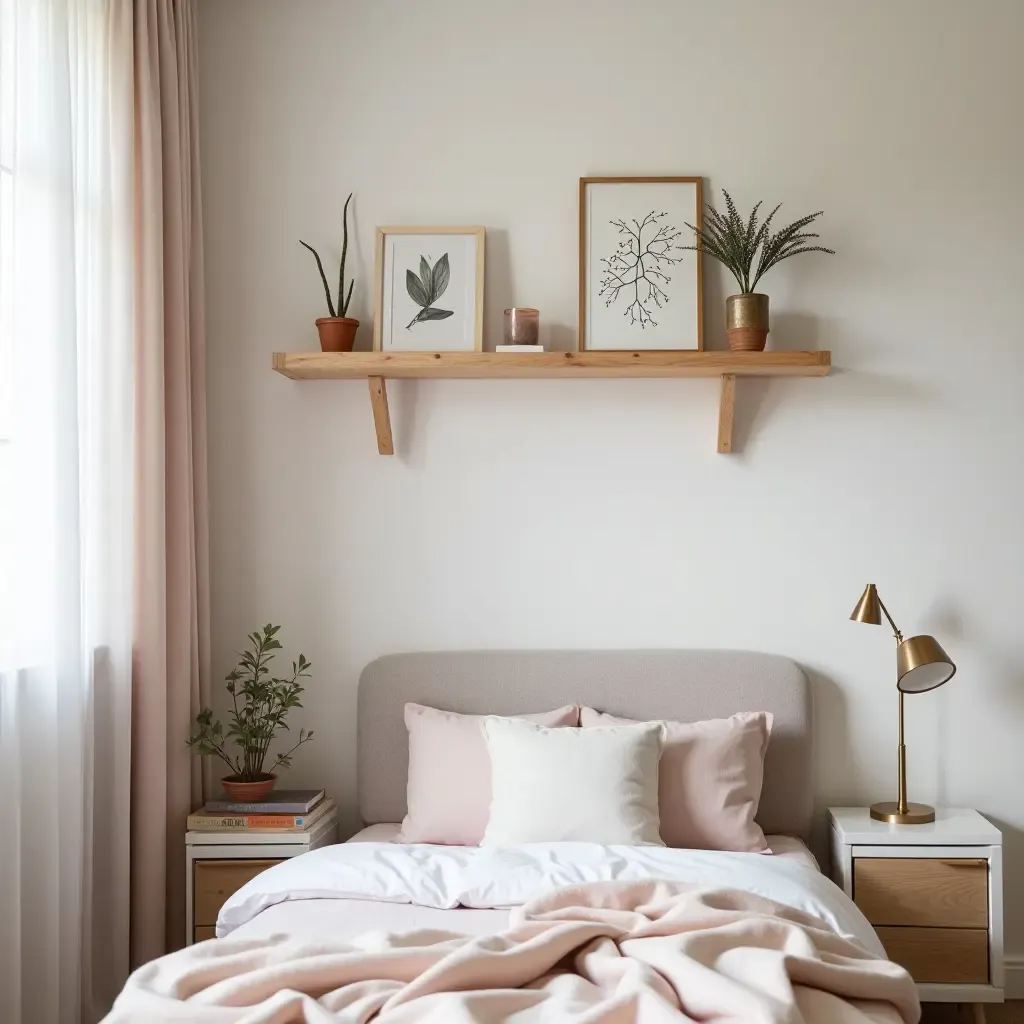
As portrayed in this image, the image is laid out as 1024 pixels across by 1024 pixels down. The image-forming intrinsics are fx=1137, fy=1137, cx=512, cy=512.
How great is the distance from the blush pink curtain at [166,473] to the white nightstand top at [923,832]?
181 centimetres

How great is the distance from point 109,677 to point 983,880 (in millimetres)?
2299

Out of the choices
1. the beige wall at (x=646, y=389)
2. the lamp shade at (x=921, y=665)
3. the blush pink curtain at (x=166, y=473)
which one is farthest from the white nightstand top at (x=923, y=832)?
the blush pink curtain at (x=166, y=473)

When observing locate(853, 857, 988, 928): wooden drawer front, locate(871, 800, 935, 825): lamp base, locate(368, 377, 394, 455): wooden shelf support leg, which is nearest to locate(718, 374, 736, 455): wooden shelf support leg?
locate(368, 377, 394, 455): wooden shelf support leg

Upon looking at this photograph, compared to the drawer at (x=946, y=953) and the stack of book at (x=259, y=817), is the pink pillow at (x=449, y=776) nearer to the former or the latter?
the stack of book at (x=259, y=817)

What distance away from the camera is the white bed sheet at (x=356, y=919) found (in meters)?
2.31

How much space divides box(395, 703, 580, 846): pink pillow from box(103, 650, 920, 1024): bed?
0.41 ft

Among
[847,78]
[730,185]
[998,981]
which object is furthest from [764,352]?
[998,981]

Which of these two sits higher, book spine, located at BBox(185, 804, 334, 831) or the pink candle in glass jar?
the pink candle in glass jar

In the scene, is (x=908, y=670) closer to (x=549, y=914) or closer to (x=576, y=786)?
(x=576, y=786)

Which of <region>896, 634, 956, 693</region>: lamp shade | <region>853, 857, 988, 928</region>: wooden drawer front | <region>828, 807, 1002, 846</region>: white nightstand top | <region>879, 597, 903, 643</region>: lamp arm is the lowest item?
<region>853, 857, 988, 928</region>: wooden drawer front

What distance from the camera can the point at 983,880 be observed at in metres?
2.95

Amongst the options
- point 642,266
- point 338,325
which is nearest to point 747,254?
point 642,266

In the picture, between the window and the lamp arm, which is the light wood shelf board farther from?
the window

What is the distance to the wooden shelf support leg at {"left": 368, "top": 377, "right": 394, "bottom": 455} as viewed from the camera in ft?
10.7
